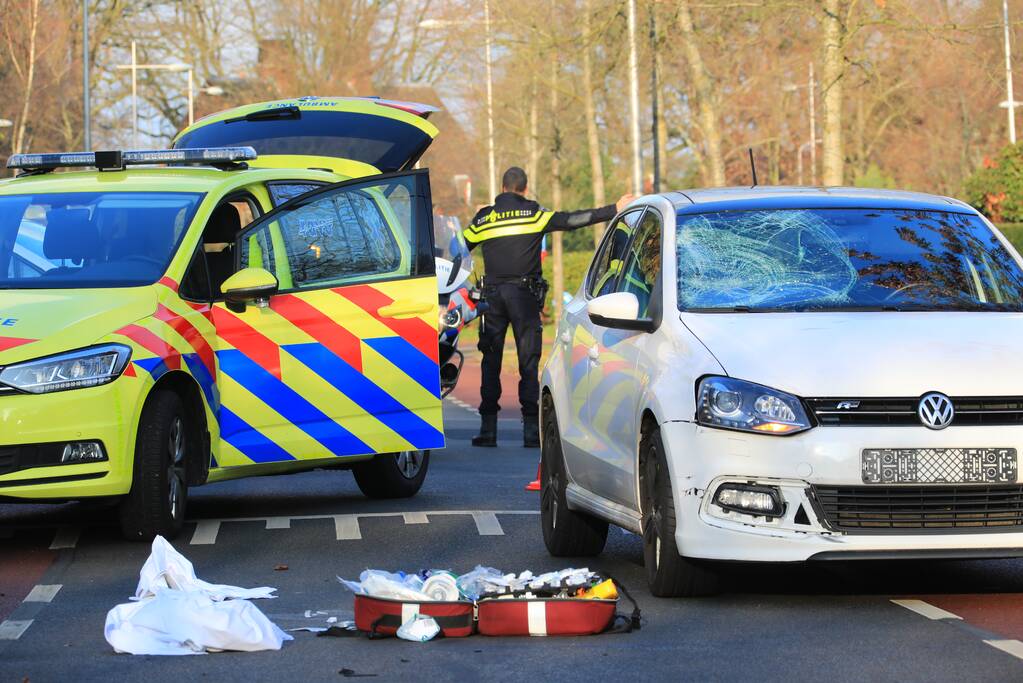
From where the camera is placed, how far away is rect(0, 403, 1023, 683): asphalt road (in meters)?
6.19

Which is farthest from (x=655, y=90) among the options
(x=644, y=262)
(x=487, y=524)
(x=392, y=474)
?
(x=644, y=262)

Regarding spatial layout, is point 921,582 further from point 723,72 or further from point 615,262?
point 723,72

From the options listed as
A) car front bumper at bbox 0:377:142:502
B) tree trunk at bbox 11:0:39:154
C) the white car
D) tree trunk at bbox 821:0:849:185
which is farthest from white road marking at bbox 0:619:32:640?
tree trunk at bbox 11:0:39:154

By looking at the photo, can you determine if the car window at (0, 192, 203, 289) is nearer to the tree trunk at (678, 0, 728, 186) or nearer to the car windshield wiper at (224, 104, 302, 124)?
the car windshield wiper at (224, 104, 302, 124)

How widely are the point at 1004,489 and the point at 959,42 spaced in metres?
15.6

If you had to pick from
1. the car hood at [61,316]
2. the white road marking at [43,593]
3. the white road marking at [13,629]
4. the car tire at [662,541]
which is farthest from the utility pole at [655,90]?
the white road marking at [13,629]

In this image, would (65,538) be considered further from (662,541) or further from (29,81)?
(29,81)

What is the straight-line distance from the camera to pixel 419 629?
265 inches

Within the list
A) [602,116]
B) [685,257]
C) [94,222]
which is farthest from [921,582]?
[602,116]

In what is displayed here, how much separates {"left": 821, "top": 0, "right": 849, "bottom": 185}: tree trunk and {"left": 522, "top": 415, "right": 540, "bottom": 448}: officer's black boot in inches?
275

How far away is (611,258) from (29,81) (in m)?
35.3

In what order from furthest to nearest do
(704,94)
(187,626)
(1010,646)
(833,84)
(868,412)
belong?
(704,94)
(833,84)
(868,412)
(187,626)
(1010,646)

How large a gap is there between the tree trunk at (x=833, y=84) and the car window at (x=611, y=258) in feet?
40.8

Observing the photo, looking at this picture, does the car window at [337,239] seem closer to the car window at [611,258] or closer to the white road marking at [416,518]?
the white road marking at [416,518]
